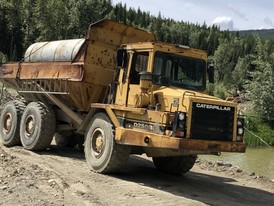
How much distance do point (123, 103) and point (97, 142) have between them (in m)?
1.16

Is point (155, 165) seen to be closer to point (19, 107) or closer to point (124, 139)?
point (124, 139)

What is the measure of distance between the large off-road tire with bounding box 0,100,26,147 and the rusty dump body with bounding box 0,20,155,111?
80cm

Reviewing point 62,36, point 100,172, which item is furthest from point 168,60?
point 62,36

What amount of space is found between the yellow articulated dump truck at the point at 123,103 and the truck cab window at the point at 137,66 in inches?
0.8

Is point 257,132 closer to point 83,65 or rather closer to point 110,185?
point 83,65

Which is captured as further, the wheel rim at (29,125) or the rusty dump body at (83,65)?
the wheel rim at (29,125)

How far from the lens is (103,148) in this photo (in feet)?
35.1

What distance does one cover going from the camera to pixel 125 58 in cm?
1073

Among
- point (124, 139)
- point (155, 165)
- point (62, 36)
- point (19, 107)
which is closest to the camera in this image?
point (124, 139)

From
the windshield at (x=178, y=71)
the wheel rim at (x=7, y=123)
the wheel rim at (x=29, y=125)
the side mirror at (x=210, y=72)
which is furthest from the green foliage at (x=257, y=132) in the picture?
the windshield at (x=178, y=71)

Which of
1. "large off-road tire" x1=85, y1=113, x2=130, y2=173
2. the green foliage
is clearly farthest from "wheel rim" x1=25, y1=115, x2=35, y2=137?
the green foliage

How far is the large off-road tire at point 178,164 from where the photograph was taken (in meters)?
11.7

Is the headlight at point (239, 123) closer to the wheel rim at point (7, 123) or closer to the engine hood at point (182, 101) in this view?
the engine hood at point (182, 101)

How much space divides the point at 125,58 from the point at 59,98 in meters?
3.04
